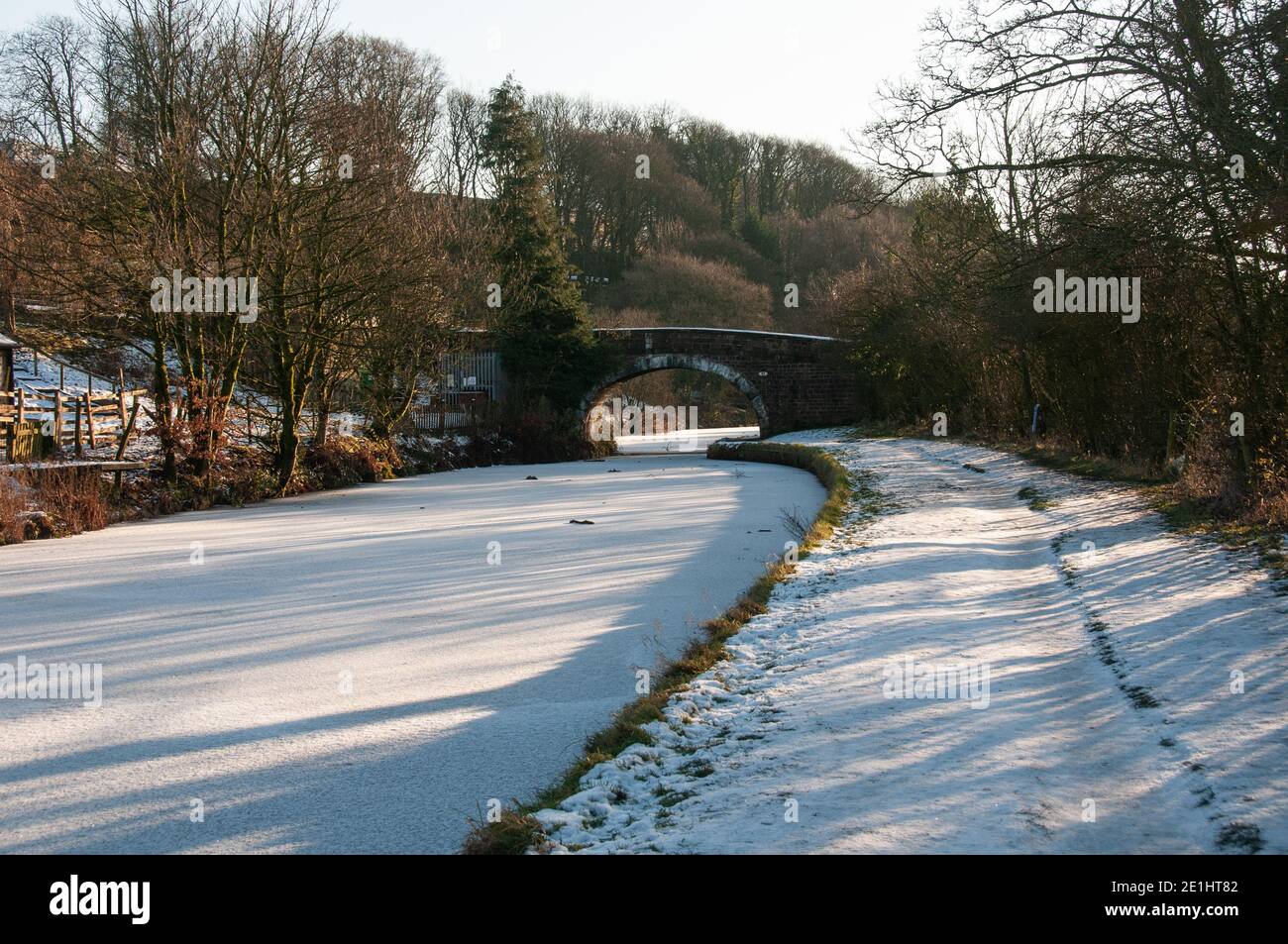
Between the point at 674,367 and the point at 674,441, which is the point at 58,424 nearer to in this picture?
the point at 674,367

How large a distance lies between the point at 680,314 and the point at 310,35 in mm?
26961

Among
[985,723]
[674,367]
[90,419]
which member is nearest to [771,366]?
[674,367]

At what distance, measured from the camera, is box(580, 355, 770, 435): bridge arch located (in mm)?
31156

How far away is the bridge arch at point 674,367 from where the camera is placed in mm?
31156

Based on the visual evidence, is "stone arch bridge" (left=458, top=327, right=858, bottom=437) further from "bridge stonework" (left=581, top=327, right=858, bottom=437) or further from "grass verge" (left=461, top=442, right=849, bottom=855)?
"grass verge" (left=461, top=442, right=849, bottom=855)

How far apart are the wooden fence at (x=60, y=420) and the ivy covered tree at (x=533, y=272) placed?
36.5 ft

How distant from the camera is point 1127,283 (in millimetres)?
10781

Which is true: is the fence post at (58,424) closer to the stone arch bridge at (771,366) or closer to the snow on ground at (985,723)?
the snow on ground at (985,723)

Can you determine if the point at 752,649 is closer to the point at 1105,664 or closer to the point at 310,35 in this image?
the point at 1105,664

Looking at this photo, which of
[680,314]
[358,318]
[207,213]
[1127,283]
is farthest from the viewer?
[680,314]

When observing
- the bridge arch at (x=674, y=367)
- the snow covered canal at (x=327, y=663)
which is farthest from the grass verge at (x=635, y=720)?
the bridge arch at (x=674, y=367)

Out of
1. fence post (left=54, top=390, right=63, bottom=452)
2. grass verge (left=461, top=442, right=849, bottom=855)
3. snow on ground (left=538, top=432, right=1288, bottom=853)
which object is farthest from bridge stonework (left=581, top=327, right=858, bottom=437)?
snow on ground (left=538, top=432, right=1288, bottom=853)

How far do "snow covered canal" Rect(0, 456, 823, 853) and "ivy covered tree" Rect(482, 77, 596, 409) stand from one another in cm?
1642
